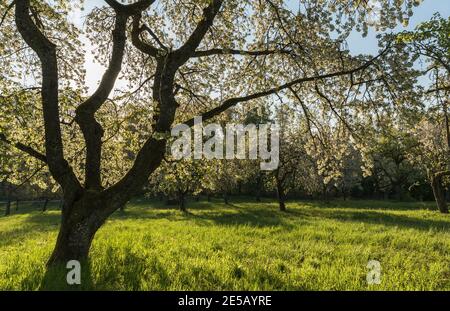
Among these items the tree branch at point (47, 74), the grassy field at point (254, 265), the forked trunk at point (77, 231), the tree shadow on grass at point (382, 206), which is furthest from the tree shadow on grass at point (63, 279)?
the tree shadow on grass at point (382, 206)

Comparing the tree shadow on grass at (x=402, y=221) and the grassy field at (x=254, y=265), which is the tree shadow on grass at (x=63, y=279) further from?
the tree shadow on grass at (x=402, y=221)

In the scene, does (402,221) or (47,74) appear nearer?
(47,74)

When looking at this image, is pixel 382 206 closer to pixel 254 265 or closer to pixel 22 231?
pixel 22 231

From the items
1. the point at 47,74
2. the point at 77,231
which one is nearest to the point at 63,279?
the point at 77,231

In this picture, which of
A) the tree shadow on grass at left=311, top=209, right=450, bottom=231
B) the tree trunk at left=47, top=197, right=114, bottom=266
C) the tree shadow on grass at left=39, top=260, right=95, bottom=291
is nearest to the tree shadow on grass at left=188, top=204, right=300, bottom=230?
the tree shadow on grass at left=311, top=209, right=450, bottom=231

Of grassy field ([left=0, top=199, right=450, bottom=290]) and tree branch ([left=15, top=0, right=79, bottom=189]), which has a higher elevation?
tree branch ([left=15, top=0, right=79, bottom=189])

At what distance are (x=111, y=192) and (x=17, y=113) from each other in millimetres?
3976

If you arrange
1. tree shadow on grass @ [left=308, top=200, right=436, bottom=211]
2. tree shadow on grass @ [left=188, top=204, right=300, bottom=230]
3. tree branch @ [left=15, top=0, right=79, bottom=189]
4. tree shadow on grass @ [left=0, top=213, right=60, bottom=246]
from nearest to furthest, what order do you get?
tree branch @ [left=15, top=0, right=79, bottom=189] → tree shadow on grass @ [left=0, top=213, right=60, bottom=246] → tree shadow on grass @ [left=188, top=204, right=300, bottom=230] → tree shadow on grass @ [left=308, top=200, right=436, bottom=211]

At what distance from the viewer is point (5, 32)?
13.1 m

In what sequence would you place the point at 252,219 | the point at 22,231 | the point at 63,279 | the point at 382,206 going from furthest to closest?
the point at 382,206 < the point at 22,231 < the point at 252,219 < the point at 63,279

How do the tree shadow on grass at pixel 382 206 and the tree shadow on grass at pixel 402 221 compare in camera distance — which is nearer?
the tree shadow on grass at pixel 402 221

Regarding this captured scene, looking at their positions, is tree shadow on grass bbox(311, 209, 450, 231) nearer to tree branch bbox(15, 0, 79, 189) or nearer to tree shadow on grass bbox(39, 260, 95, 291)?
tree shadow on grass bbox(39, 260, 95, 291)
